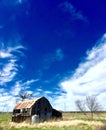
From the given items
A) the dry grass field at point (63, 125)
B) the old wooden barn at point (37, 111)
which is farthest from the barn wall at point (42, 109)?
the dry grass field at point (63, 125)

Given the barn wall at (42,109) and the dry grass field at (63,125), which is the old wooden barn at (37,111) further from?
the dry grass field at (63,125)

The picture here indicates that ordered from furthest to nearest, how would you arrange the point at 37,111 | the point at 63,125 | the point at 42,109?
the point at 42,109 < the point at 37,111 < the point at 63,125

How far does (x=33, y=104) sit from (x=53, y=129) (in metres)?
23.4

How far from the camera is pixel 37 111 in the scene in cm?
5616

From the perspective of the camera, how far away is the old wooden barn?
55062 millimetres

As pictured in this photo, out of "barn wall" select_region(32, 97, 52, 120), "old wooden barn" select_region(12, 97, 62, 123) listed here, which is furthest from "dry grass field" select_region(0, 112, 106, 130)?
"barn wall" select_region(32, 97, 52, 120)

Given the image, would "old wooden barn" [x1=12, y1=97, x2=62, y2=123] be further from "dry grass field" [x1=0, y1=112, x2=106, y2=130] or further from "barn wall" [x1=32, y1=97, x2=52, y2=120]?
"dry grass field" [x1=0, y1=112, x2=106, y2=130]

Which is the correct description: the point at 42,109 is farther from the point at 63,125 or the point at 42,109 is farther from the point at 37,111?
the point at 63,125

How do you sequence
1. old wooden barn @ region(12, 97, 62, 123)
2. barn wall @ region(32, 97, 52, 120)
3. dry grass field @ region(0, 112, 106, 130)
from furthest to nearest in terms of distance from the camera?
barn wall @ region(32, 97, 52, 120) < old wooden barn @ region(12, 97, 62, 123) < dry grass field @ region(0, 112, 106, 130)

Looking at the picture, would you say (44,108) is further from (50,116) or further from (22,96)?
(22,96)

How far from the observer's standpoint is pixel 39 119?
55.8 m

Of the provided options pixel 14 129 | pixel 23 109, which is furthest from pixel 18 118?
pixel 14 129

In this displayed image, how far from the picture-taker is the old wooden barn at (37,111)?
2168 inches

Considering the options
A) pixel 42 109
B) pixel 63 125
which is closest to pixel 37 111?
pixel 42 109
